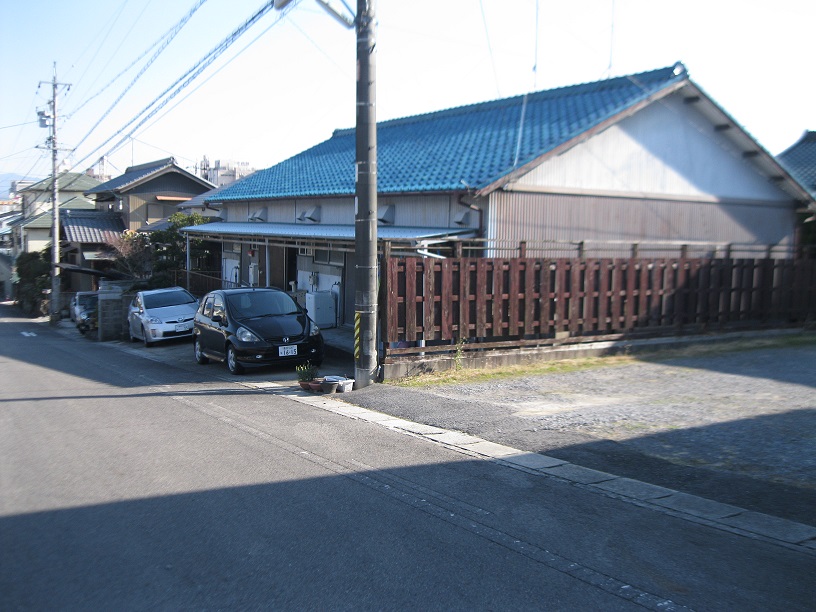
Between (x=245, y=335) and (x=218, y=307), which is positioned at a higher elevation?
(x=218, y=307)

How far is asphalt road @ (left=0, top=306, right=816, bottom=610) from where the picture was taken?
14.0 ft

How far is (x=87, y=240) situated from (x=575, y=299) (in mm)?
36008

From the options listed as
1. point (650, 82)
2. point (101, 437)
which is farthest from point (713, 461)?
point (650, 82)

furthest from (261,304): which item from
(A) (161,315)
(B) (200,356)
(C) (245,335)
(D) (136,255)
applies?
(D) (136,255)

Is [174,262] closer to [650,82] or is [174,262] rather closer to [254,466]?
[650,82]

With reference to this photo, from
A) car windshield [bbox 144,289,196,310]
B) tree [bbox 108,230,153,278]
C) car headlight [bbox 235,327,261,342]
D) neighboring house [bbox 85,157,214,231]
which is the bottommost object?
car headlight [bbox 235,327,261,342]

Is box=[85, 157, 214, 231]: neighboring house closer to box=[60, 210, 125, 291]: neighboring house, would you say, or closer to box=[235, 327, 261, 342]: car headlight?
box=[60, 210, 125, 291]: neighboring house

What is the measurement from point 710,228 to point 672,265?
3943 mm

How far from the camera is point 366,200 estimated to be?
11.2 metres

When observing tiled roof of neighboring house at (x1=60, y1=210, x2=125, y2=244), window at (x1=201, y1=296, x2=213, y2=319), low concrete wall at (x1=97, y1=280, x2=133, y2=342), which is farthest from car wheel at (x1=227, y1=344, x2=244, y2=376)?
tiled roof of neighboring house at (x1=60, y1=210, x2=125, y2=244)

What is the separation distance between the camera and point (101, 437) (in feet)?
27.4

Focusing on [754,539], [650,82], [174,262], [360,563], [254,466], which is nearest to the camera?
[360,563]

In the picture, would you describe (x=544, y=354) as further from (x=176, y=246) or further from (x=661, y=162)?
(x=176, y=246)

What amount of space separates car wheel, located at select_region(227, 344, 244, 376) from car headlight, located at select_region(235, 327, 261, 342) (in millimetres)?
295
